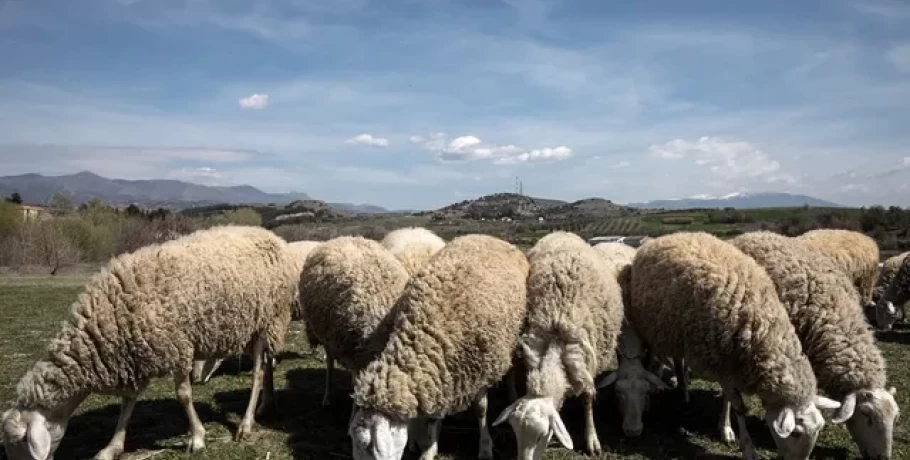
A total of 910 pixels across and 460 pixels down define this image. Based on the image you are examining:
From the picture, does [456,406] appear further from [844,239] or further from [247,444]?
[844,239]

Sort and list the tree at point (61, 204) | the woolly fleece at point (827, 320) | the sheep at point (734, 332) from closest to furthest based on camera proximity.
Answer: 1. the sheep at point (734, 332)
2. the woolly fleece at point (827, 320)
3. the tree at point (61, 204)

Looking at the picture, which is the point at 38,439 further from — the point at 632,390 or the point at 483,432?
the point at 632,390

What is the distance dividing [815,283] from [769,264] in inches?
26.0

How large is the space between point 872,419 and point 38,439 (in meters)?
10.2

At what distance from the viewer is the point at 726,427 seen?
8758 millimetres

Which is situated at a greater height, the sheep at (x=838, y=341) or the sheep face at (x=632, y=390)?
the sheep at (x=838, y=341)

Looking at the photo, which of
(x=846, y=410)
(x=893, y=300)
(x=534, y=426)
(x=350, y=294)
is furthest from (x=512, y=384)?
(x=893, y=300)

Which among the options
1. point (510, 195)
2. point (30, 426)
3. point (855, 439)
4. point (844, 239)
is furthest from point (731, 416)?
point (510, 195)

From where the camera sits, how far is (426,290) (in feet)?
26.3

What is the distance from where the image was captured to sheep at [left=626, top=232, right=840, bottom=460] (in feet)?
24.4

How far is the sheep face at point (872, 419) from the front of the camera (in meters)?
7.68

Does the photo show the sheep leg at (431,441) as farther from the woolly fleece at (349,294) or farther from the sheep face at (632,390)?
the sheep face at (632,390)

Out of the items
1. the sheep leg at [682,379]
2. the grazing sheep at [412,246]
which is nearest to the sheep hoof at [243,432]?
the grazing sheep at [412,246]

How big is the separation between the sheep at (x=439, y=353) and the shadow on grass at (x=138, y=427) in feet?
10.5
